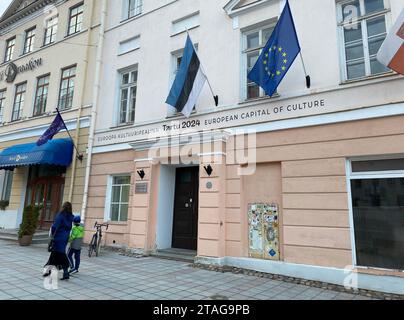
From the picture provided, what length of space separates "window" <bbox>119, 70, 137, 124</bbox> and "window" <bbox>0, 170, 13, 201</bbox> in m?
7.61

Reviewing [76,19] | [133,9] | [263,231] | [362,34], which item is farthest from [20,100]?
[362,34]

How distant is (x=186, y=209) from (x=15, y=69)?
1310 cm

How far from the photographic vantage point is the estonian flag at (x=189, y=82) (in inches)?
353

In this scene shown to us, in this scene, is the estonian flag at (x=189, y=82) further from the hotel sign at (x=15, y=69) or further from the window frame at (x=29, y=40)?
the window frame at (x=29, y=40)

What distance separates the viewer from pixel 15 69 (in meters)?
16.7

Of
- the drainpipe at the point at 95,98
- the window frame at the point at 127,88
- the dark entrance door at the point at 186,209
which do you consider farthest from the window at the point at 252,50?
the drainpipe at the point at 95,98

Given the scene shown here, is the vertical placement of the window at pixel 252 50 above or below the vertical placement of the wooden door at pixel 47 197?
above

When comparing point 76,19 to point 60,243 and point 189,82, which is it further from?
point 60,243

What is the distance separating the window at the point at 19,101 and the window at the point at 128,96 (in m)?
6.86

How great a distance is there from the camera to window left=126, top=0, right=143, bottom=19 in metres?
12.8

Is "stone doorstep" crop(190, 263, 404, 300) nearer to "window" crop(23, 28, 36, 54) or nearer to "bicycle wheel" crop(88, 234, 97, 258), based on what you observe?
"bicycle wheel" crop(88, 234, 97, 258)

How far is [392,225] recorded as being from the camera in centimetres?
651

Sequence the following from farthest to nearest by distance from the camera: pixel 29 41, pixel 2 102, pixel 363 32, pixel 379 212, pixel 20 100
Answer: pixel 2 102 < pixel 29 41 < pixel 20 100 < pixel 363 32 < pixel 379 212

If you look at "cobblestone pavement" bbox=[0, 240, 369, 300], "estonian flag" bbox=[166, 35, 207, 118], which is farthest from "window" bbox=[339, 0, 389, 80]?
"cobblestone pavement" bbox=[0, 240, 369, 300]
